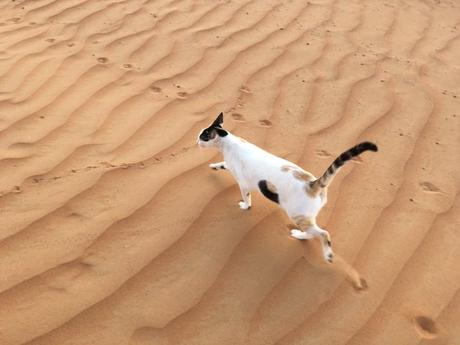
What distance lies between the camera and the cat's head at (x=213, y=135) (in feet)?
9.37

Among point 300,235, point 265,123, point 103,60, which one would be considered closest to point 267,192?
point 300,235

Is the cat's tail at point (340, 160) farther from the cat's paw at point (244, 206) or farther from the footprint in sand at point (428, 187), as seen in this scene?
the footprint in sand at point (428, 187)

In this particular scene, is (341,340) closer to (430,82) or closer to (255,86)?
(255,86)

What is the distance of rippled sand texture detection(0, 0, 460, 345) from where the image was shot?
218 centimetres

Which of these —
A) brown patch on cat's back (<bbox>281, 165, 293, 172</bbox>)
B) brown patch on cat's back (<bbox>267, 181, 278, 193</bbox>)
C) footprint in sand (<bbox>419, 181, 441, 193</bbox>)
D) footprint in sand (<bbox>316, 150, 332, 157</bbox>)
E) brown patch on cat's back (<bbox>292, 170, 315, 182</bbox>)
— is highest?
brown patch on cat's back (<bbox>281, 165, 293, 172</bbox>)

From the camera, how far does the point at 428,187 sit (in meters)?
2.97

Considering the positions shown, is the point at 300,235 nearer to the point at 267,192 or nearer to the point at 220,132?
the point at 267,192

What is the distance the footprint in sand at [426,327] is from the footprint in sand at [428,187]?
3.09ft

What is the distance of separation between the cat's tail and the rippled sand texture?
1.33 ft

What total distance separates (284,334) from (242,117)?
1.72 metres

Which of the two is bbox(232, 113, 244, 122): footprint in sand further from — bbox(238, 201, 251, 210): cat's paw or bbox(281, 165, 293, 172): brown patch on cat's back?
bbox(281, 165, 293, 172): brown patch on cat's back

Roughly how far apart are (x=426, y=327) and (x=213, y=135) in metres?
1.50

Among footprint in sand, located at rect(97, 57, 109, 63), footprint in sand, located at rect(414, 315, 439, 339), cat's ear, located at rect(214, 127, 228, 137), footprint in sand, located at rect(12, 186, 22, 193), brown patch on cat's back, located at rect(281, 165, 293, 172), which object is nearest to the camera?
footprint in sand, located at rect(414, 315, 439, 339)

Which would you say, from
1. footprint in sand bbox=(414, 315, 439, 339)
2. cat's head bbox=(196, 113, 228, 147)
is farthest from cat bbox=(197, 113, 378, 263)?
footprint in sand bbox=(414, 315, 439, 339)
